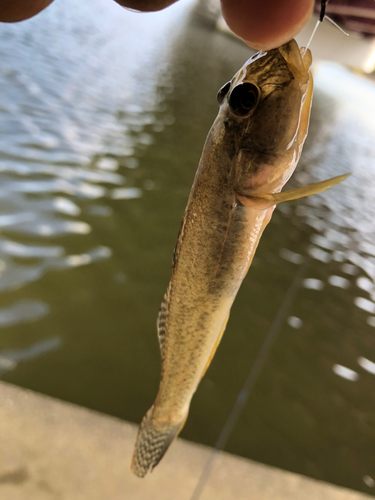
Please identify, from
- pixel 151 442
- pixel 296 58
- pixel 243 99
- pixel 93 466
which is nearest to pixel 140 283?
pixel 93 466

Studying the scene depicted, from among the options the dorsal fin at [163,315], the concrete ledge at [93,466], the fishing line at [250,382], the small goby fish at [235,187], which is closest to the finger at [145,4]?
the small goby fish at [235,187]

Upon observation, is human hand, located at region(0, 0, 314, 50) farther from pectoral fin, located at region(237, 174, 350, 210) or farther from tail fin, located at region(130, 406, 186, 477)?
tail fin, located at region(130, 406, 186, 477)

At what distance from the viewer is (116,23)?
814 inches

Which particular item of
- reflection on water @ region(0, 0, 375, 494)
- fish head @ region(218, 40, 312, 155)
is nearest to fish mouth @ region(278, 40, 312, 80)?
fish head @ region(218, 40, 312, 155)

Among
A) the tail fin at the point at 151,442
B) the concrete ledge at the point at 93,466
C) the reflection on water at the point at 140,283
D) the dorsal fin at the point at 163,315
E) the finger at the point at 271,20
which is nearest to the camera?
the finger at the point at 271,20

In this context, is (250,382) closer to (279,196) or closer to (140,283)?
(140,283)

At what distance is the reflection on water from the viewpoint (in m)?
3.46

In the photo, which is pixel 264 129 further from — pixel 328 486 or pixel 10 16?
pixel 328 486

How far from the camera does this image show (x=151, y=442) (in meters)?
1.75

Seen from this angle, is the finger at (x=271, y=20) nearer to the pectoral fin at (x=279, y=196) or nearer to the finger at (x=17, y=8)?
the pectoral fin at (x=279, y=196)

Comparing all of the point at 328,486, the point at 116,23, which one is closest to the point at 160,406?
the point at 328,486

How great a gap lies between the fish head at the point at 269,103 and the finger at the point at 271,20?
0.30 ft

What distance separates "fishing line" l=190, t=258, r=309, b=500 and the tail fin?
101 centimetres

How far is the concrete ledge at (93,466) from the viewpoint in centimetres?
235
